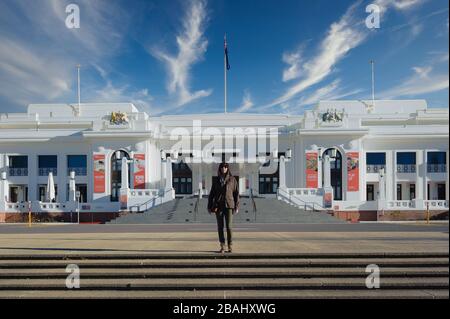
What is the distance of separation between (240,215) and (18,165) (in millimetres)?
23232

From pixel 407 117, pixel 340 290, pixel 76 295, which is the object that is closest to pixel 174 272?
pixel 76 295

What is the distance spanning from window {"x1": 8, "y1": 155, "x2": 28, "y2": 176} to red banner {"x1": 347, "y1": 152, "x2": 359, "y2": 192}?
97.4ft

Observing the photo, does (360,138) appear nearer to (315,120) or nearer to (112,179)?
(315,120)

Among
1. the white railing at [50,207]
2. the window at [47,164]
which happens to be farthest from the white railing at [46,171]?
the white railing at [50,207]

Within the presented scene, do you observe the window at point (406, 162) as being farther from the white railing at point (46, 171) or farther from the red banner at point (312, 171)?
the white railing at point (46, 171)

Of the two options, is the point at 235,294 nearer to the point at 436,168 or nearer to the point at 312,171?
the point at 312,171

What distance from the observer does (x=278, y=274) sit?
6637mm

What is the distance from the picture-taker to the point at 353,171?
31.7m

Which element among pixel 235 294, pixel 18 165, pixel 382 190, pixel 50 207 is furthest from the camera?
pixel 18 165

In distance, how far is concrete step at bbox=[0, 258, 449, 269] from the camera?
6.99 metres

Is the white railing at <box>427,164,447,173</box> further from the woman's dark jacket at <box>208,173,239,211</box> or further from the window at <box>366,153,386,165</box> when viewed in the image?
the woman's dark jacket at <box>208,173,239,211</box>

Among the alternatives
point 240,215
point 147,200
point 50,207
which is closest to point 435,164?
point 240,215

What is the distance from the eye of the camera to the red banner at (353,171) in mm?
31531

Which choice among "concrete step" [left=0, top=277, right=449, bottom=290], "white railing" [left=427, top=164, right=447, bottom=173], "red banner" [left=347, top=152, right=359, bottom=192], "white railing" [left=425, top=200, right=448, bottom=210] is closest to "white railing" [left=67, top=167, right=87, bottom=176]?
"red banner" [left=347, top=152, right=359, bottom=192]
